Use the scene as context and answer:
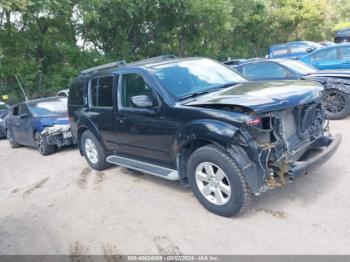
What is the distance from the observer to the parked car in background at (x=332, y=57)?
11258 mm

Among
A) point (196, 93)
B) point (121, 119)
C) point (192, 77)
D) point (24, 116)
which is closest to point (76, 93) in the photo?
point (121, 119)

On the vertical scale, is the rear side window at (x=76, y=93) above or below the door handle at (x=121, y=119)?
above

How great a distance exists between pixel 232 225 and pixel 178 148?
3.76ft

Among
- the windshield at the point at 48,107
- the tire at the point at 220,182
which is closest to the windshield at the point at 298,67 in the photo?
the tire at the point at 220,182

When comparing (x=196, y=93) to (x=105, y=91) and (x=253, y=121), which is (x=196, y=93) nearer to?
(x=253, y=121)

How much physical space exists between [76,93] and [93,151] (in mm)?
1200

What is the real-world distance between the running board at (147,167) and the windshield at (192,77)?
1009mm

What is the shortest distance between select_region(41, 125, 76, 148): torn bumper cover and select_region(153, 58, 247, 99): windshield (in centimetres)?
459

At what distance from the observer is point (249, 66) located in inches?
399

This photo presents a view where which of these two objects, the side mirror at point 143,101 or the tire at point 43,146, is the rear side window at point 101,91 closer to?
the side mirror at point 143,101

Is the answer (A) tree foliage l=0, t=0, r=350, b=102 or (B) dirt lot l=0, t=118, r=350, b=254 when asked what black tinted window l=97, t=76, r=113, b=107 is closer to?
(B) dirt lot l=0, t=118, r=350, b=254

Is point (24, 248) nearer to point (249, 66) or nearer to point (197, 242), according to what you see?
point (197, 242)

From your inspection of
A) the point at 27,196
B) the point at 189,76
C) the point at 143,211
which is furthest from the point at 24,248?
the point at 189,76

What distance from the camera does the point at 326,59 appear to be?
38.6ft
